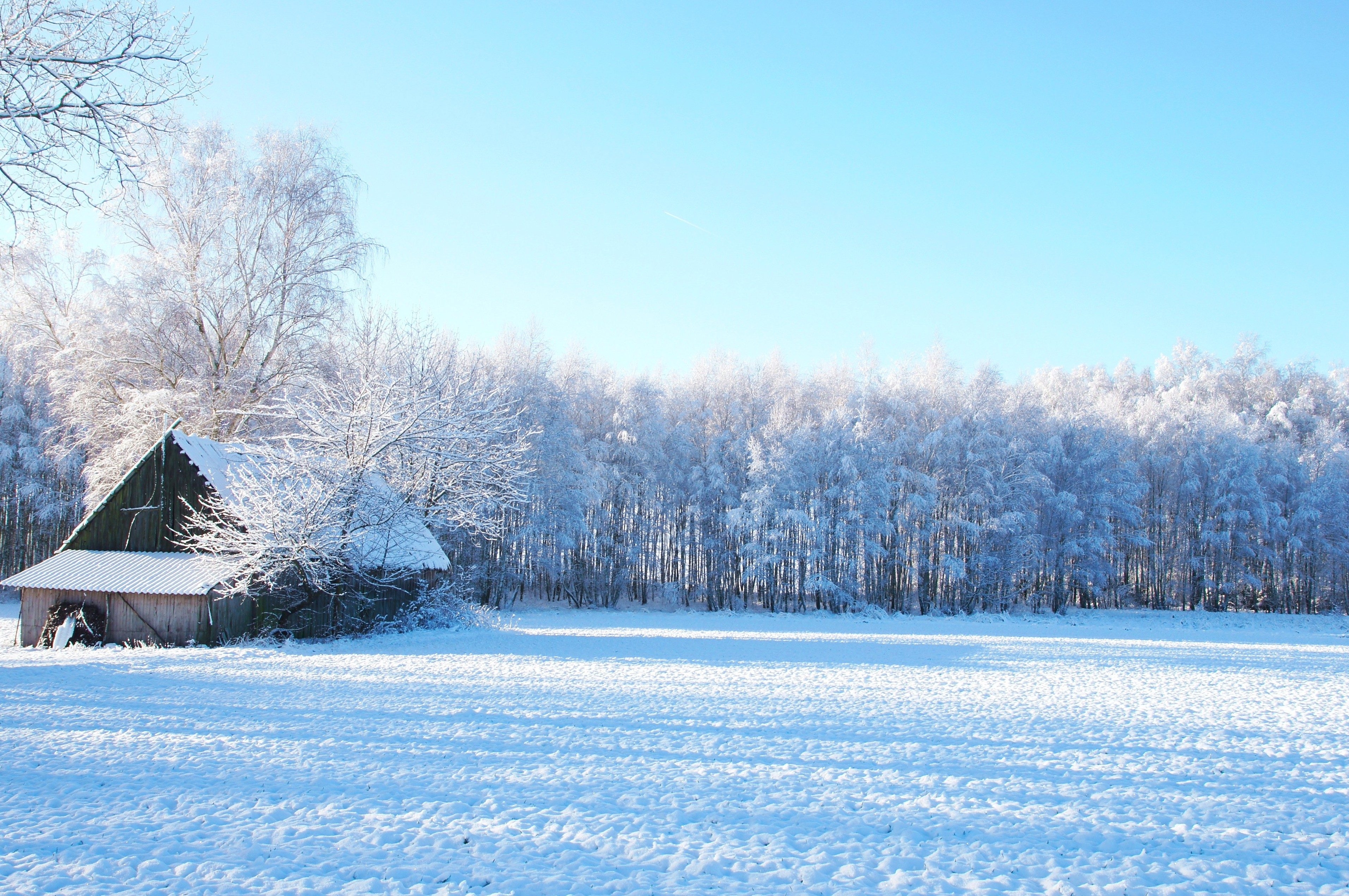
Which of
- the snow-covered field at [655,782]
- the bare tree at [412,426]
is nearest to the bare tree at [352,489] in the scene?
the bare tree at [412,426]

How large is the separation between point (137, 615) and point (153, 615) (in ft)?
1.66

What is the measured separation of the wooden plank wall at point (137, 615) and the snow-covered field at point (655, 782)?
3.63 metres

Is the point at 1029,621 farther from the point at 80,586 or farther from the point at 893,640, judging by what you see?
the point at 80,586

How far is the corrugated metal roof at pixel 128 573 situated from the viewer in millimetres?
18406

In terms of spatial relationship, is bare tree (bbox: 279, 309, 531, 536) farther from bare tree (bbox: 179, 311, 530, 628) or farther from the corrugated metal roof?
the corrugated metal roof

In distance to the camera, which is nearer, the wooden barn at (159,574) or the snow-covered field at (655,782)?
the snow-covered field at (655,782)

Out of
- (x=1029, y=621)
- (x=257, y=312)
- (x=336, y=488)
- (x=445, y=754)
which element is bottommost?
(x=1029, y=621)

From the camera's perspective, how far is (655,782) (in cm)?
713

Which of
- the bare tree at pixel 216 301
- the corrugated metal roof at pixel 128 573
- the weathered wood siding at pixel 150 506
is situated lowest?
the corrugated metal roof at pixel 128 573

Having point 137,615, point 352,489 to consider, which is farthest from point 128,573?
point 352,489

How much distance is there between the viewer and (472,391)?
83.4 ft

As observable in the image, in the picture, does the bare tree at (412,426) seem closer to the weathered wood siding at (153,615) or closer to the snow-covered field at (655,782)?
the weathered wood siding at (153,615)

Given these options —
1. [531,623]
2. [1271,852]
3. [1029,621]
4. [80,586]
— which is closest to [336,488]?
[80,586]

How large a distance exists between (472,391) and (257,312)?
7.40 meters
